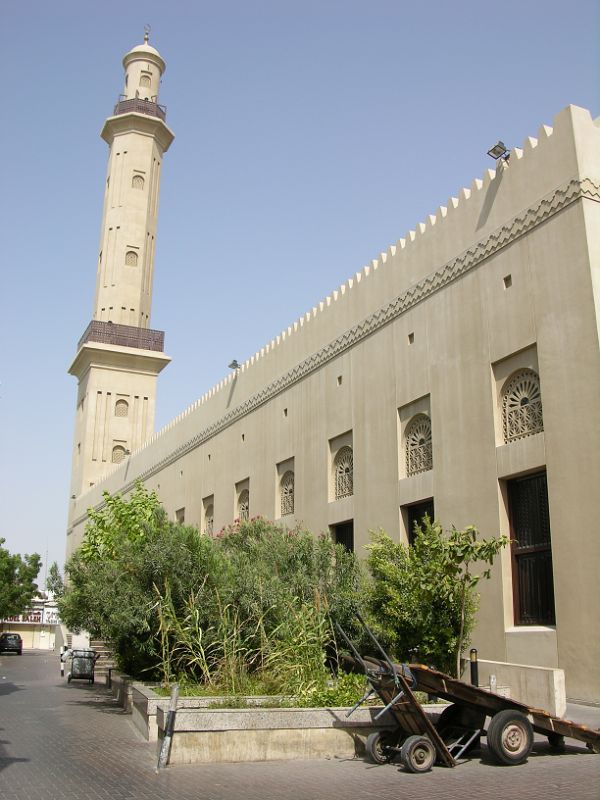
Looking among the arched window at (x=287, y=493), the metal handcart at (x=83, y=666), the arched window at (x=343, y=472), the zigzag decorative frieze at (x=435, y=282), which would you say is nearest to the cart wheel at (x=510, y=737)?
the zigzag decorative frieze at (x=435, y=282)

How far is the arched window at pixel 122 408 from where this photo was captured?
40.2 metres

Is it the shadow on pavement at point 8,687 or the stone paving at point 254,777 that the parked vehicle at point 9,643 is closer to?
the shadow on pavement at point 8,687

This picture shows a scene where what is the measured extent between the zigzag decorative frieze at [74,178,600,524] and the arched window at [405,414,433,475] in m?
2.60

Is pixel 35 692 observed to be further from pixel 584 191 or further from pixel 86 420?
pixel 86 420

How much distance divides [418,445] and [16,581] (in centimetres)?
4134

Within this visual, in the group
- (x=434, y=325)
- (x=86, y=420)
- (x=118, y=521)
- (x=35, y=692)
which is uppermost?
(x=86, y=420)

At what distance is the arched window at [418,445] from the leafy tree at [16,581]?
37333 millimetres

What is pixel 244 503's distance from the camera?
25.4 m

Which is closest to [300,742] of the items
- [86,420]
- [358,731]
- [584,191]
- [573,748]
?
[358,731]

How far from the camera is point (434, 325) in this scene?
16641 mm

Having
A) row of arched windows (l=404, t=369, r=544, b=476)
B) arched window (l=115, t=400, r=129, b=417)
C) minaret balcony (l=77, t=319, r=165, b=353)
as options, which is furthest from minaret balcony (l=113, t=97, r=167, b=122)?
row of arched windows (l=404, t=369, r=544, b=476)

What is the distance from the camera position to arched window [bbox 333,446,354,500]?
63.5 ft

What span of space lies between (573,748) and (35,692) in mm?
12831

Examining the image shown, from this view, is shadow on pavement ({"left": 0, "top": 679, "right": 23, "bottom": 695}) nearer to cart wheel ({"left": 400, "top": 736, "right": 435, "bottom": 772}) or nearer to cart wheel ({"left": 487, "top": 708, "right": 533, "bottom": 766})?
cart wheel ({"left": 400, "top": 736, "right": 435, "bottom": 772})
